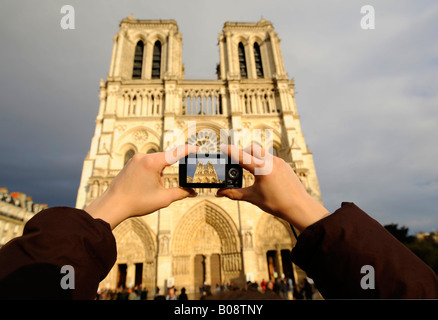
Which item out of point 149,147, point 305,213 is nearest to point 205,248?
point 149,147

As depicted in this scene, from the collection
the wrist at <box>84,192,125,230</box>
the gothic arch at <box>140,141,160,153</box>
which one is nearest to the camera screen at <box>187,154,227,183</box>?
the wrist at <box>84,192,125,230</box>

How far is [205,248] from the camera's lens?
12.5 metres

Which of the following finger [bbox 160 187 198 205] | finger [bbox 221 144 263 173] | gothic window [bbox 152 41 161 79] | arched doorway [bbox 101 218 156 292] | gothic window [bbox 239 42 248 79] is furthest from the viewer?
gothic window [bbox 239 42 248 79]

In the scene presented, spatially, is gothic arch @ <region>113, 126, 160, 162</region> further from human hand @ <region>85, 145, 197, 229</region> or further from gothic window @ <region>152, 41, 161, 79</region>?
human hand @ <region>85, 145, 197, 229</region>

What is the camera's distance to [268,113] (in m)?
15.6

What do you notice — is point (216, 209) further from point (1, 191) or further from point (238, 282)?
point (1, 191)

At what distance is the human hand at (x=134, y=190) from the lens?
0.97 meters

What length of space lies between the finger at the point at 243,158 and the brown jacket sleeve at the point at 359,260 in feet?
1.33

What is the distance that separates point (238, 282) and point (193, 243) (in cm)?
312

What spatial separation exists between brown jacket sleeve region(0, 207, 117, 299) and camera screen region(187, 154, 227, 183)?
2.44 ft

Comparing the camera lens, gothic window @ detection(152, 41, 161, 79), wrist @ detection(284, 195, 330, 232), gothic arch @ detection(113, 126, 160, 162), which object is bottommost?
wrist @ detection(284, 195, 330, 232)

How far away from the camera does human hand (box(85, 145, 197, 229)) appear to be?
0.97 m

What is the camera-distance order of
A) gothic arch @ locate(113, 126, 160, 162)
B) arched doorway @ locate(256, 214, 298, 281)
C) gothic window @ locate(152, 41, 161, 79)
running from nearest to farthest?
arched doorway @ locate(256, 214, 298, 281)
gothic arch @ locate(113, 126, 160, 162)
gothic window @ locate(152, 41, 161, 79)
